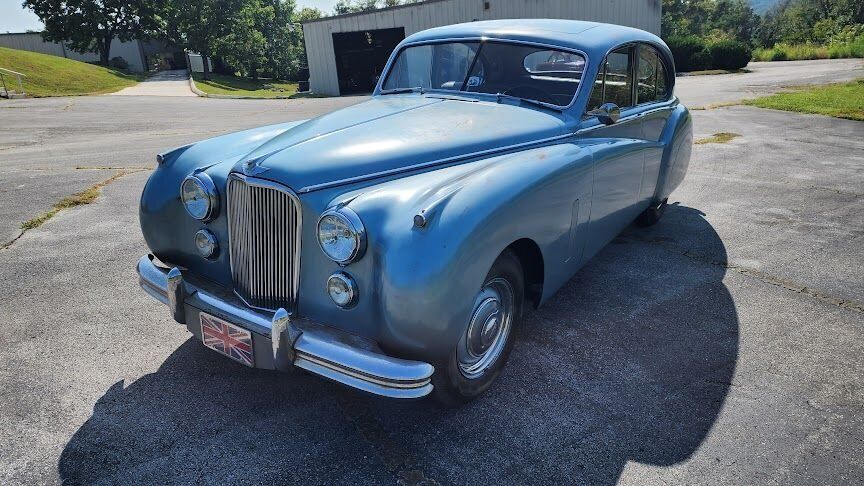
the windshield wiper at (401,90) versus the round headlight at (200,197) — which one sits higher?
the windshield wiper at (401,90)

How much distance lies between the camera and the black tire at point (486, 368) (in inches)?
97.5

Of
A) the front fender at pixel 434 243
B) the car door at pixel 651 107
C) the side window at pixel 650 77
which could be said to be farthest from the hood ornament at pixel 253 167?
the side window at pixel 650 77

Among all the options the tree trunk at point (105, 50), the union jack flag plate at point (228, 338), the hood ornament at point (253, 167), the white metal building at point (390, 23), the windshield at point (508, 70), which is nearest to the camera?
the union jack flag plate at point (228, 338)

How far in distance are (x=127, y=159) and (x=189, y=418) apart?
7.37 meters

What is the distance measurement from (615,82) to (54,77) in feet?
85.7

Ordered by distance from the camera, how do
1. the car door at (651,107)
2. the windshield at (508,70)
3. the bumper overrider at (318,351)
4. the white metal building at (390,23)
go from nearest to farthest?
the bumper overrider at (318,351)
the windshield at (508,70)
the car door at (651,107)
the white metal building at (390,23)

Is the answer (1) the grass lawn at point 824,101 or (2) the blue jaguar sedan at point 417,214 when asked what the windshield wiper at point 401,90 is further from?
(1) the grass lawn at point 824,101

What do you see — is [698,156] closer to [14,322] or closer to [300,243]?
[300,243]

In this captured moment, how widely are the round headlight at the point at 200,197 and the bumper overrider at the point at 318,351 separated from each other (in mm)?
357

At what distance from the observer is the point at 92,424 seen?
2615mm

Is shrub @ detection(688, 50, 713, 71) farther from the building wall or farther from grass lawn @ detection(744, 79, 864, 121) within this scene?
the building wall

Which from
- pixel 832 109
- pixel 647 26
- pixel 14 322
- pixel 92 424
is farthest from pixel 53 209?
pixel 647 26

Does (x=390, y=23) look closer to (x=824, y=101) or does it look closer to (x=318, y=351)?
(x=824, y=101)

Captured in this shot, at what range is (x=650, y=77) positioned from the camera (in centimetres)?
460
